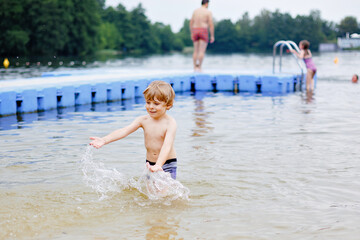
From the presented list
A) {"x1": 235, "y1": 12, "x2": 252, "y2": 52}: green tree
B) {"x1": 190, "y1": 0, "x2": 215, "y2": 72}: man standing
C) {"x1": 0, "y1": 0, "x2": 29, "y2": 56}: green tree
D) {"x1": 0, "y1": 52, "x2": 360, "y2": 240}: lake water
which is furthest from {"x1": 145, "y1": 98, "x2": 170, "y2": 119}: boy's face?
{"x1": 235, "y1": 12, "x2": 252, "y2": 52}: green tree

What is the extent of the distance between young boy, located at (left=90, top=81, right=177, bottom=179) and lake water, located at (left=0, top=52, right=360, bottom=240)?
47 centimetres

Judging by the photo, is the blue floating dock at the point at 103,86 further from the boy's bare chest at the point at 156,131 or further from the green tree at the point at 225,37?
the green tree at the point at 225,37

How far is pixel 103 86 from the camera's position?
43.5ft

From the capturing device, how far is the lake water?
13.9 ft

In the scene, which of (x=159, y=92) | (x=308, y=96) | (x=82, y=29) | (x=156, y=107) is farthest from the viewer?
(x=82, y=29)

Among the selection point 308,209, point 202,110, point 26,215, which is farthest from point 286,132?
point 26,215

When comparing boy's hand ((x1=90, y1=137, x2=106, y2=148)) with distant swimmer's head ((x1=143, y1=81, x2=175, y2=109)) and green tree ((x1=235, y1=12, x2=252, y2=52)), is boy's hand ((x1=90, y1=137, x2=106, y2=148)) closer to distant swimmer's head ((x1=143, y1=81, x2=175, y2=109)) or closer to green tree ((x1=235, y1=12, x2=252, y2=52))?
distant swimmer's head ((x1=143, y1=81, x2=175, y2=109))

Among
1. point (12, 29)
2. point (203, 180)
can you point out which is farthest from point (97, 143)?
point (12, 29)

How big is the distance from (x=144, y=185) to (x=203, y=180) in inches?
28.6

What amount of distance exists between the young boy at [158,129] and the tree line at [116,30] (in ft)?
175

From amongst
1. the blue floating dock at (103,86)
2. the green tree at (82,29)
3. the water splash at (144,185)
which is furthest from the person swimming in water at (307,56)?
the green tree at (82,29)

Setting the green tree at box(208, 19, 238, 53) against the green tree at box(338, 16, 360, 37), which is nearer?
the green tree at box(338, 16, 360, 37)

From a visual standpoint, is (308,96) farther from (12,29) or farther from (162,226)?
(12,29)

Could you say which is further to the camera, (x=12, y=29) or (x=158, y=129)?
(x=12, y=29)
